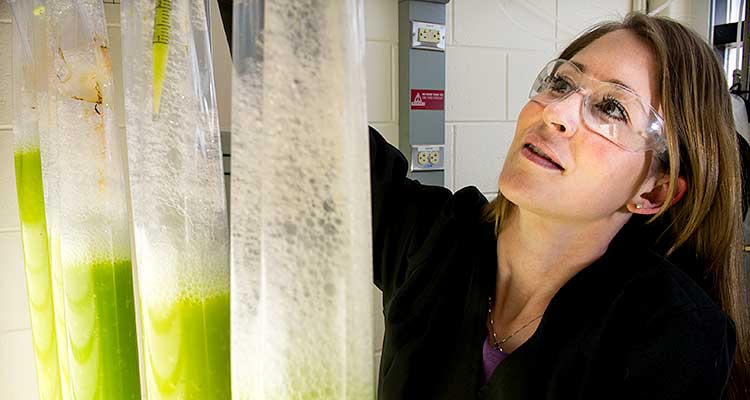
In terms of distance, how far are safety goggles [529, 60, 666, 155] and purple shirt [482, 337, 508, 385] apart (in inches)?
15.8

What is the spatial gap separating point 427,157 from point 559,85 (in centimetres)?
60

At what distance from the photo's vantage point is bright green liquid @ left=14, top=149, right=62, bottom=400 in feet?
2.22

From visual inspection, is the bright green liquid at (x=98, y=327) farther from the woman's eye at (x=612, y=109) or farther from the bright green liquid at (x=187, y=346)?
the woman's eye at (x=612, y=109)

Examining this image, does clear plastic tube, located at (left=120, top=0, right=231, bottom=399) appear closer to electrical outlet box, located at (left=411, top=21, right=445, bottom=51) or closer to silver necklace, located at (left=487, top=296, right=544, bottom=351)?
silver necklace, located at (left=487, top=296, right=544, bottom=351)

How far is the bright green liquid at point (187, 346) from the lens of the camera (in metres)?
0.44

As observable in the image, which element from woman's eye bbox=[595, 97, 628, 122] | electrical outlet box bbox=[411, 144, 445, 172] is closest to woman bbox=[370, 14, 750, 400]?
woman's eye bbox=[595, 97, 628, 122]

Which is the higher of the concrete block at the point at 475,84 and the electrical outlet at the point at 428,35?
the electrical outlet at the point at 428,35

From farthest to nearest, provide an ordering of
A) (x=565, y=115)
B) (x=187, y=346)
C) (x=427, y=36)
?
(x=427, y=36) < (x=565, y=115) < (x=187, y=346)

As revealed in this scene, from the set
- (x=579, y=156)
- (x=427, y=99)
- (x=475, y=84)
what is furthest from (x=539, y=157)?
(x=475, y=84)

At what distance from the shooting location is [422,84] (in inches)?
62.1

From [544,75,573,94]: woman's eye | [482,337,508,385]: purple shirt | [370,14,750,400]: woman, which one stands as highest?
[544,75,573,94]: woman's eye

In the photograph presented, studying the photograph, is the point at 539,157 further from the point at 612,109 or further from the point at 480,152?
the point at 480,152

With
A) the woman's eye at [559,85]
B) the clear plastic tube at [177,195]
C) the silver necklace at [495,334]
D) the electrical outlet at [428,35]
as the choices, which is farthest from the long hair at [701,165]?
the clear plastic tube at [177,195]

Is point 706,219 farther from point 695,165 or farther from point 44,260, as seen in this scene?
point 44,260
